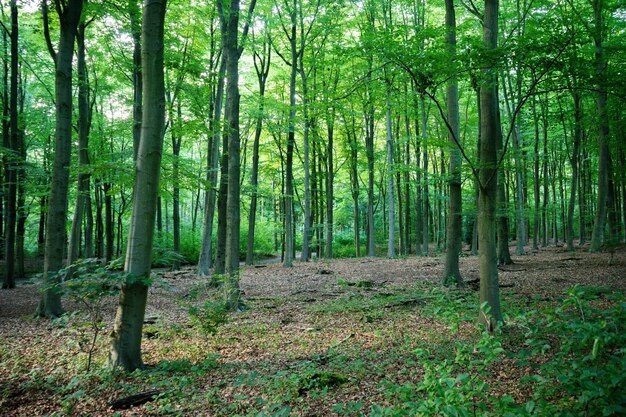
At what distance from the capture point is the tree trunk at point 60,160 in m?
7.88

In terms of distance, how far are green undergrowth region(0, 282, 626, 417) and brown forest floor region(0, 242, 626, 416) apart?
3cm

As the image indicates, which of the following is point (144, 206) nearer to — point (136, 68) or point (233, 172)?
point (233, 172)

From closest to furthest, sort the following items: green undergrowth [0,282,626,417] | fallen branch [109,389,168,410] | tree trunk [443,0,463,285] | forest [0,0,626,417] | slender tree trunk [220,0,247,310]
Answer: green undergrowth [0,282,626,417] < forest [0,0,626,417] < fallen branch [109,389,168,410] < slender tree trunk [220,0,247,310] < tree trunk [443,0,463,285]

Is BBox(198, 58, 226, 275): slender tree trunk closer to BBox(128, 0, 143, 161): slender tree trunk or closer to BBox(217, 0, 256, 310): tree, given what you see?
BBox(128, 0, 143, 161): slender tree trunk

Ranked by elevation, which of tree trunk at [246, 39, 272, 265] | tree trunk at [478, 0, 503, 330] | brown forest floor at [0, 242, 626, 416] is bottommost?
brown forest floor at [0, 242, 626, 416]

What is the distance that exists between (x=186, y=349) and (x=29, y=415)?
2302 mm

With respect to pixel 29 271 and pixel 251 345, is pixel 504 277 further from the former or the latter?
pixel 29 271

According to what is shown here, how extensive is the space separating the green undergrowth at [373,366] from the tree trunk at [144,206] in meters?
0.38

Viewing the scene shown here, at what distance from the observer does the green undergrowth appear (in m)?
2.57

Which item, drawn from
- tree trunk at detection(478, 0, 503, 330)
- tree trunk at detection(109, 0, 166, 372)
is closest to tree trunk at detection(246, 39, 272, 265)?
tree trunk at detection(109, 0, 166, 372)

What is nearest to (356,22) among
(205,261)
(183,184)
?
(205,261)

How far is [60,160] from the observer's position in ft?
26.4

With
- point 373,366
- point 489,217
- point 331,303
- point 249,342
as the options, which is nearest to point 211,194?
point 331,303

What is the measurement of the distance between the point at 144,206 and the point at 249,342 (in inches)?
113
